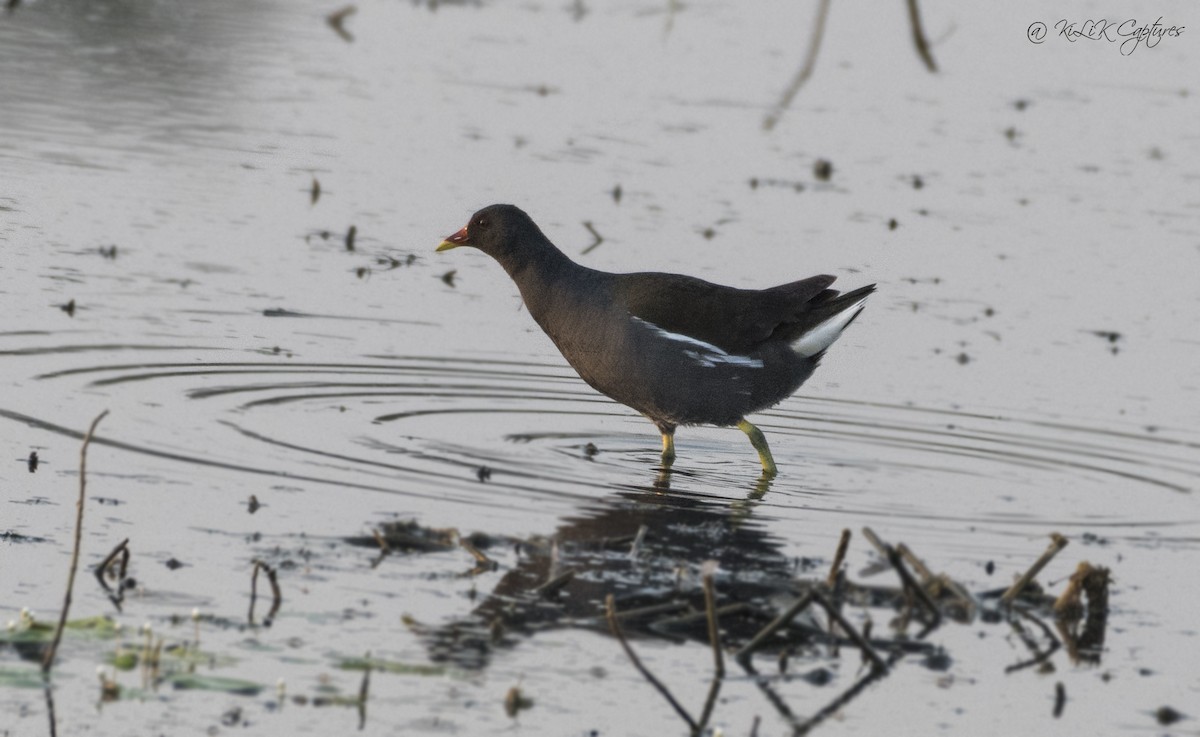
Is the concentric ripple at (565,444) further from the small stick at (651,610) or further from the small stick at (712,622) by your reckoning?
the small stick at (712,622)

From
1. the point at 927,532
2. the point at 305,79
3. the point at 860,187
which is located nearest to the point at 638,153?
the point at 860,187

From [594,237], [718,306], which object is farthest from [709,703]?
[594,237]

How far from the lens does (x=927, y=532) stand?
7.89 meters

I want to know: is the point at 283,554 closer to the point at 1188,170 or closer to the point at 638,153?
the point at 638,153

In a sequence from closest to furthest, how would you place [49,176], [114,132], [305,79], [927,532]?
[927,532], [49,176], [114,132], [305,79]

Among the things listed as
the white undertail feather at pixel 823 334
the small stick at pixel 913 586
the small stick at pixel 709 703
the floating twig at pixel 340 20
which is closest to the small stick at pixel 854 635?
the small stick at pixel 913 586

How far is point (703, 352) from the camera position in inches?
356

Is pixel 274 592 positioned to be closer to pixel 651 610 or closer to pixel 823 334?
pixel 651 610

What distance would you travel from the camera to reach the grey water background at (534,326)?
6035 millimetres

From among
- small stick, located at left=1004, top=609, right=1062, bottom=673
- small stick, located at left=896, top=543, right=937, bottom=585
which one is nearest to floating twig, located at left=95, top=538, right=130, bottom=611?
small stick, located at left=896, top=543, right=937, bottom=585

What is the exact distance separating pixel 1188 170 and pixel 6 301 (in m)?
10.7

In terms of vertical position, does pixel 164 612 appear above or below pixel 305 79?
below

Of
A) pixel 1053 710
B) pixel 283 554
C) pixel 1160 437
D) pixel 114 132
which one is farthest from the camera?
pixel 114 132

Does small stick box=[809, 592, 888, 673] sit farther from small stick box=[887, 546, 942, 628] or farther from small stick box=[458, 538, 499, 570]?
small stick box=[458, 538, 499, 570]
